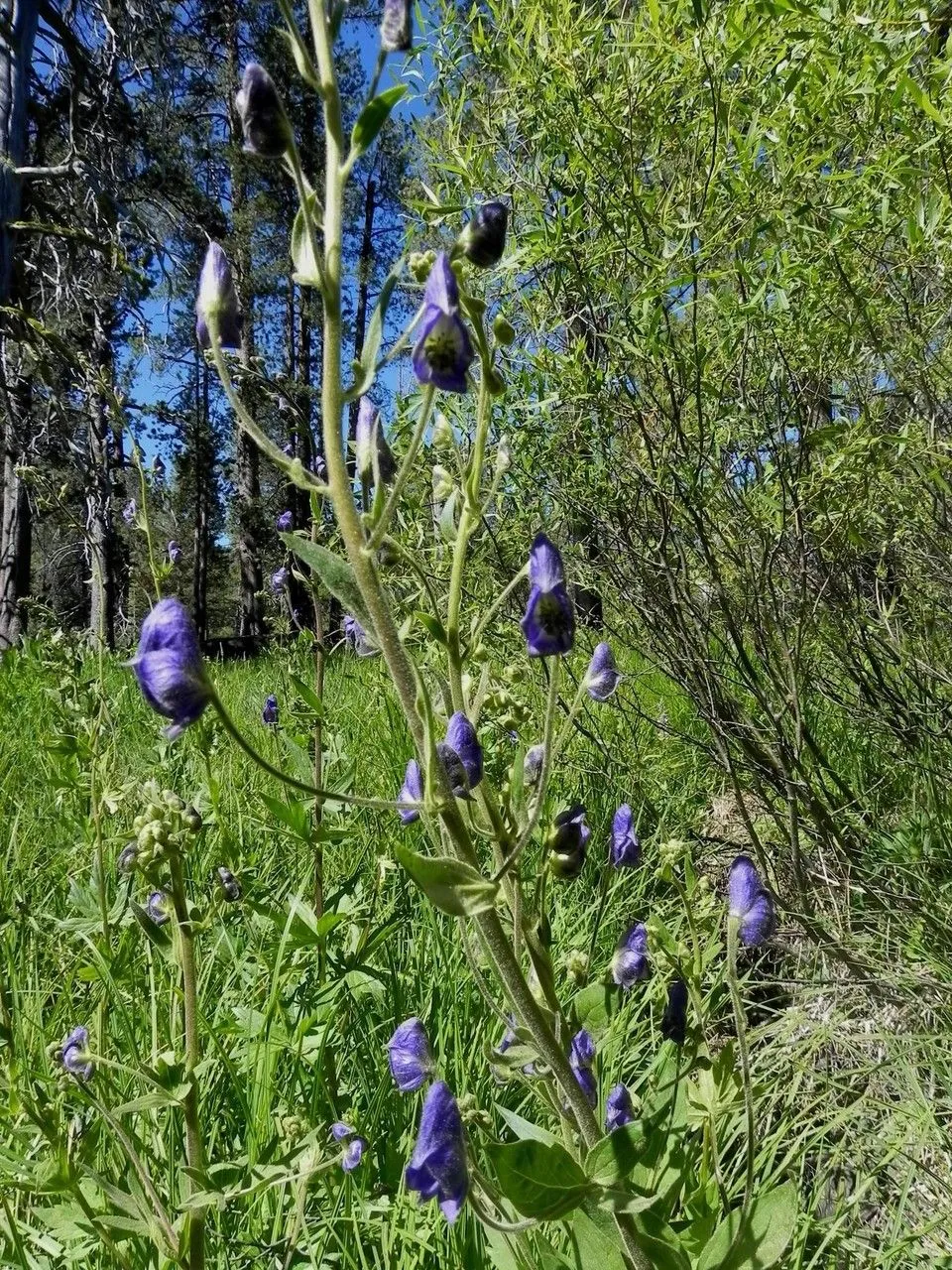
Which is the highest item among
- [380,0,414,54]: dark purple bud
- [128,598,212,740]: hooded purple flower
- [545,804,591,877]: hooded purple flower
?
[380,0,414,54]: dark purple bud

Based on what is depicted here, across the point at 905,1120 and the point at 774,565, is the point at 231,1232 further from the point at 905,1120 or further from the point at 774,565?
the point at 774,565

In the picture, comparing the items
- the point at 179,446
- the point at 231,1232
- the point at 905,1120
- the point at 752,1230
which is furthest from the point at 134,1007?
the point at 179,446

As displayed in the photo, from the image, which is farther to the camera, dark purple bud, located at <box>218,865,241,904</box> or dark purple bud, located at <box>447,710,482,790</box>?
dark purple bud, located at <box>218,865,241,904</box>

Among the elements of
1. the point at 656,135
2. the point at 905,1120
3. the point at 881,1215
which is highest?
the point at 656,135

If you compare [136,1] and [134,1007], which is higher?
[136,1]

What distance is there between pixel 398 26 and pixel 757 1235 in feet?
4.79

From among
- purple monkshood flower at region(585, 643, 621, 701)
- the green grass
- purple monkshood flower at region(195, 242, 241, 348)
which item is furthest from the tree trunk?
purple monkshood flower at region(585, 643, 621, 701)

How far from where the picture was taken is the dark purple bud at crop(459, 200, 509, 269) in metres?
0.97

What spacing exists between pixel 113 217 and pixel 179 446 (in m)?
9.65

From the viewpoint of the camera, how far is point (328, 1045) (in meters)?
1.93

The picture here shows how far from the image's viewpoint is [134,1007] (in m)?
2.17

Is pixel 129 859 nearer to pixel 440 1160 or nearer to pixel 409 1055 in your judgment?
pixel 409 1055

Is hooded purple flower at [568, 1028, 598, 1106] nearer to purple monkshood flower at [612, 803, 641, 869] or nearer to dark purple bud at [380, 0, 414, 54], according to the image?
purple monkshood flower at [612, 803, 641, 869]

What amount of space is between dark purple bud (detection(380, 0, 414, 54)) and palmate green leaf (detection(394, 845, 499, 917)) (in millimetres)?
912
